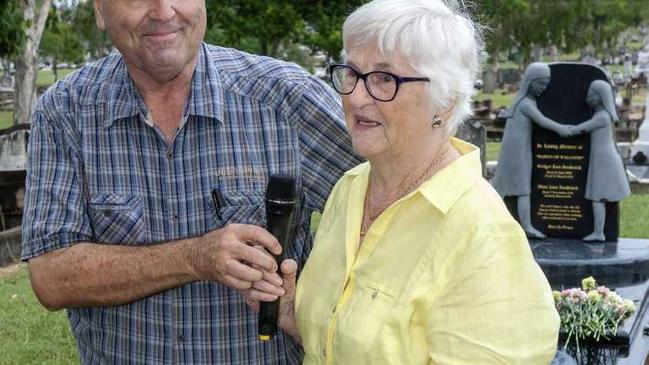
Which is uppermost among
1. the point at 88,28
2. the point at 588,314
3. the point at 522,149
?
the point at 88,28

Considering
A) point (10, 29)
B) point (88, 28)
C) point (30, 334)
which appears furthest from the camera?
point (88, 28)

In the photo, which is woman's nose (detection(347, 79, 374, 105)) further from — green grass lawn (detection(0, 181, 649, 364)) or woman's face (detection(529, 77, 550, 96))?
woman's face (detection(529, 77, 550, 96))

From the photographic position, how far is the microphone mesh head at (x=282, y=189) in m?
2.37

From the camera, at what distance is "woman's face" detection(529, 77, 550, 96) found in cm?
970

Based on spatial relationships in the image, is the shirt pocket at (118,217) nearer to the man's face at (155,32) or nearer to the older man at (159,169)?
the older man at (159,169)

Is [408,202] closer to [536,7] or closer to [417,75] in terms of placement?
[417,75]

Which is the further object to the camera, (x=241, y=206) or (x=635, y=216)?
(x=635, y=216)

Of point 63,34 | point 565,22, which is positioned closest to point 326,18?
point 63,34

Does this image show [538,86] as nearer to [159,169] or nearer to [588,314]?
[588,314]

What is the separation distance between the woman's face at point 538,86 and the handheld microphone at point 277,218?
7.67 meters

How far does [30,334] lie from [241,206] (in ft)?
19.2

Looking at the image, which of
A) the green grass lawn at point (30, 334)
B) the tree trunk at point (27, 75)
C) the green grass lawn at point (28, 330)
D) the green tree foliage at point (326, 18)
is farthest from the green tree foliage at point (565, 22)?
the green grass lawn at point (30, 334)

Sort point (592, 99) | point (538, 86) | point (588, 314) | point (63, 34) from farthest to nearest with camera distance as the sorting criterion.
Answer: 1. point (63, 34)
2. point (538, 86)
3. point (592, 99)
4. point (588, 314)

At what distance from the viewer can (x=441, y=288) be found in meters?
2.15
